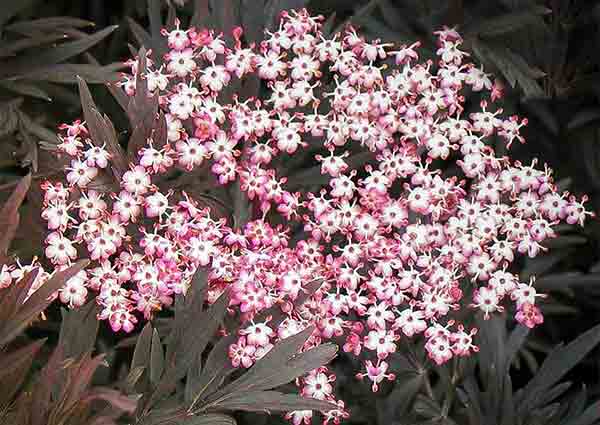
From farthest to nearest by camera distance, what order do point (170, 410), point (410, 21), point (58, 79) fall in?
point (410, 21), point (58, 79), point (170, 410)

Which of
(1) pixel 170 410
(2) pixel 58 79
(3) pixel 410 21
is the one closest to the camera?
(1) pixel 170 410

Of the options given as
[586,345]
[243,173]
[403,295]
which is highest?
[243,173]

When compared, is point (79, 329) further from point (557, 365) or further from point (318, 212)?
point (557, 365)

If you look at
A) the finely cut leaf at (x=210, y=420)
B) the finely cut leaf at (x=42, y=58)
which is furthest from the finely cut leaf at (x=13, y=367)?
the finely cut leaf at (x=42, y=58)

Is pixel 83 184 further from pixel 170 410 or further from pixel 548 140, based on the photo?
pixel 548 140

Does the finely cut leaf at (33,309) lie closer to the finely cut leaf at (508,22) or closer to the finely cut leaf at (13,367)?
the finely cut leaf at (13,367)

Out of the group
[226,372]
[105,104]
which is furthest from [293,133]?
[105,104]

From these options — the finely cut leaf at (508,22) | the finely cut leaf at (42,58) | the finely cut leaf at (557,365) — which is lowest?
the finely cut leaf at (557,365)

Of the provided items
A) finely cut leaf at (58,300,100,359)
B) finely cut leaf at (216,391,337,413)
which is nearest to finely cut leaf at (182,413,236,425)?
finely cut leaf at (216,391,337,413)
